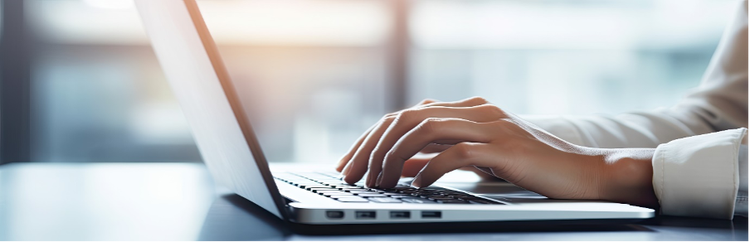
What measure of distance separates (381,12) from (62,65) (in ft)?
5.58

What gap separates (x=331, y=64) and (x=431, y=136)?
9.67 ft

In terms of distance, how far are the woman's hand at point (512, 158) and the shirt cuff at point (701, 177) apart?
0.12 feet

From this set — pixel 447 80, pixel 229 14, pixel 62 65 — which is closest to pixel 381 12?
pixel 447 80

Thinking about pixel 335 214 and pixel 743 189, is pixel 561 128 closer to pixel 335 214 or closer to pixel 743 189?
pixel 743 189

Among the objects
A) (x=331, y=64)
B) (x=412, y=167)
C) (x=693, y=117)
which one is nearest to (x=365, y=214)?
(x=412, y=167)

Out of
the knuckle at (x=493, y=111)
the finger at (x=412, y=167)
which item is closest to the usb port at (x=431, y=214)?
the knuckle at (x=493, y=111)

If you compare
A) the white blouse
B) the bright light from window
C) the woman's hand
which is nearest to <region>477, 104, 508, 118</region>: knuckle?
the woman's hand

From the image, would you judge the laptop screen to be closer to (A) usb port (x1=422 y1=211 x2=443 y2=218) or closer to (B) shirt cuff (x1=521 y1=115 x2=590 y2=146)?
(A) usb port (x1=422 y1=211 x2=443 y2=218)

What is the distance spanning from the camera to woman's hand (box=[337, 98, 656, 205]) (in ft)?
1.47

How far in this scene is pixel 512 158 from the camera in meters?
0.45

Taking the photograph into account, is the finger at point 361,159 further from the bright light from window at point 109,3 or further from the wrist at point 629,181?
the bright light from window at point 109,3

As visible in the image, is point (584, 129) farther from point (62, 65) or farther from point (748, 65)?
point (62, 65)

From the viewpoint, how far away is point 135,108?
10.9ft

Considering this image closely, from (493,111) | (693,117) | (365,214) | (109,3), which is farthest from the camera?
(109,3)
